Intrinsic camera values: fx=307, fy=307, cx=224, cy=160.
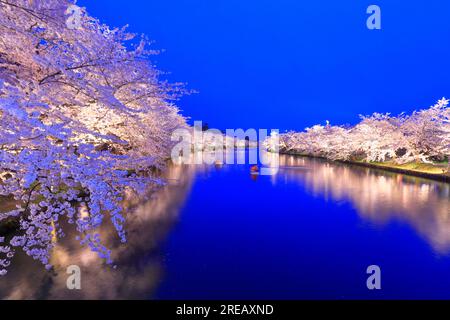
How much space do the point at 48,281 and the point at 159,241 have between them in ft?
10.00

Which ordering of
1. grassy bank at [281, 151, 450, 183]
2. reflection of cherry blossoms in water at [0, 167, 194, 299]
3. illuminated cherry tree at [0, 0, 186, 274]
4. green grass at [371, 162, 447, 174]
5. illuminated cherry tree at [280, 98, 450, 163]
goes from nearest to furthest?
illuminated cherry tree at [0, 0, 186, 274]
reflection of cherry blossoms in water at [0, 167, 194, 299]
grassy bank at [281, 151, 450, 183]
green grass at [371, 162, 447, 174]
illuminated cherry tree at [280, 98, 450, 163]

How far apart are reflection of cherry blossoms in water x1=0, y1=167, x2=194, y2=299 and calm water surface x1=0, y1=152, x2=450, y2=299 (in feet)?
0.07

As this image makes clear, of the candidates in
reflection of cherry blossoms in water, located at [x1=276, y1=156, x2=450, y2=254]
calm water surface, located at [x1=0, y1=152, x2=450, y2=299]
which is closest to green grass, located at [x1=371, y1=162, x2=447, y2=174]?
reflection of cherry blossoms in water, located at [x1=276, y1=156, x2=450, y2=254]

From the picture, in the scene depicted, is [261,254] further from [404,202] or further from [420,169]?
[420,169]

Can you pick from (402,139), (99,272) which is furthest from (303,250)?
(402,139)

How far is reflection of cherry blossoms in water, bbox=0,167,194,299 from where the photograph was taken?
18.5ft

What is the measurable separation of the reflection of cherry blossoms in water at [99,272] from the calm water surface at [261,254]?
2 centimetres

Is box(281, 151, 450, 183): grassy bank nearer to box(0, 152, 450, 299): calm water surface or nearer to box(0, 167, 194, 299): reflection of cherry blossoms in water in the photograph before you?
box(0, 152, 450, 299): calm water surface

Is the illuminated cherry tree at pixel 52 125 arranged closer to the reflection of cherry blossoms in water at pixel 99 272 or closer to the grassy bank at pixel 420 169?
the reflection of cherry blossoms in water at pixel 99 272

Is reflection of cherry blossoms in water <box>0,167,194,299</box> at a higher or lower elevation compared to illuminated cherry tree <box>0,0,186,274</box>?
lower

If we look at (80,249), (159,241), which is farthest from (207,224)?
(80,249)

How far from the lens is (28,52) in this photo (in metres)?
4.81
